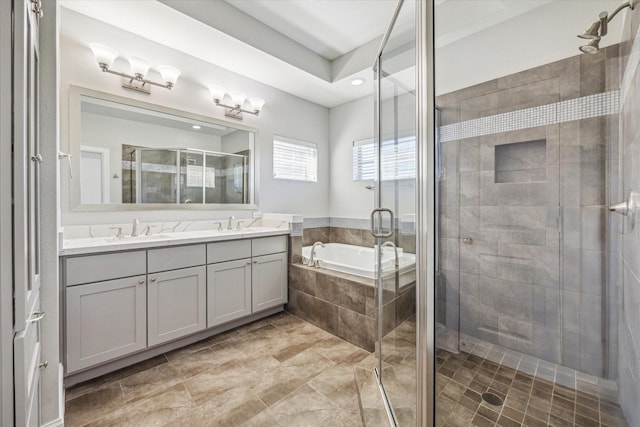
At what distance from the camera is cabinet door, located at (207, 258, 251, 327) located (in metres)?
2.29

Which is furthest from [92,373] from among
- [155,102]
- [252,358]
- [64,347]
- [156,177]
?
[155,102]

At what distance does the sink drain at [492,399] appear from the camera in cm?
149

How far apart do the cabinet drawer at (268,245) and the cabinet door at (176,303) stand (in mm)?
507

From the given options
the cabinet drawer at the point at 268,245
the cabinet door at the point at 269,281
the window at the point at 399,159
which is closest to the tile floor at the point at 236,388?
the cabinet door at the point at 269,281

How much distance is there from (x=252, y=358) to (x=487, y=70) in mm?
2742

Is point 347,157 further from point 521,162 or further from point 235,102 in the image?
point 521,162

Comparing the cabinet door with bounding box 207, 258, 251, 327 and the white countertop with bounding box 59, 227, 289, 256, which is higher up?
the white countertop with bounding box 59, 227, 289, 256

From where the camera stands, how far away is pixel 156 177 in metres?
2.47

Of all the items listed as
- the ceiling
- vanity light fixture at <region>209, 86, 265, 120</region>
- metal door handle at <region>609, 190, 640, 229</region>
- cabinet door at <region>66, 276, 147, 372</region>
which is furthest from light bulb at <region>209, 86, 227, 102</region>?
metal door handle at <region>609, 190, 640, 229</region>

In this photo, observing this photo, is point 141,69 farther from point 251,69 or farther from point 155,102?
point 251,69

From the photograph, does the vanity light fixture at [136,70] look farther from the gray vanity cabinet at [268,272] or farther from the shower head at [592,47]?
the shower head at [592,47]

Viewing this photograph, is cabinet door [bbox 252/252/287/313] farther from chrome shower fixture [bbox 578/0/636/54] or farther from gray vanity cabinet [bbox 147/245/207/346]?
chrome shower fixture [bbox 578/0/636/54]

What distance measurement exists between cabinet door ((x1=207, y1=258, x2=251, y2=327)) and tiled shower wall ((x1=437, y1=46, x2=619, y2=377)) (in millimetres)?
1700

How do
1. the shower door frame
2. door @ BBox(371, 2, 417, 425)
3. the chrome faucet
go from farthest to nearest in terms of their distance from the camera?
the chrome faucet
door @ BBox(371, 2, 417, 425)
the shower door frame
